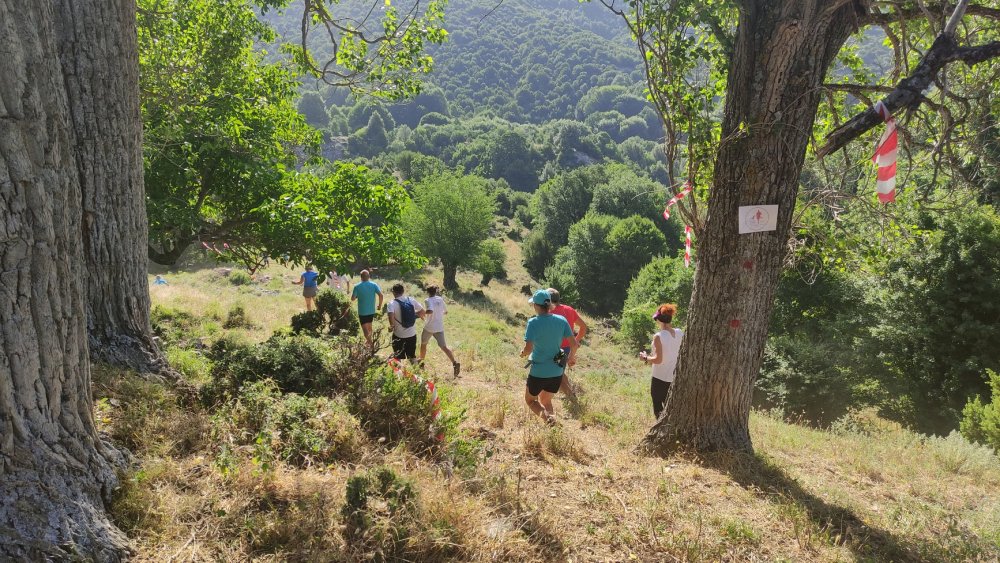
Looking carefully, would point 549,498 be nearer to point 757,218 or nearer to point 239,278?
point 757,218

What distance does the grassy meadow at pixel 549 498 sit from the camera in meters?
2.80

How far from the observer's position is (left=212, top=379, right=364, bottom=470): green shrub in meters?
3.52

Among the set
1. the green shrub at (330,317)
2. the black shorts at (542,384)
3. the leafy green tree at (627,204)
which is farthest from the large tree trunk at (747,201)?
the leafy green tree at (627,204)

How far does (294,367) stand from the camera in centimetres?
458

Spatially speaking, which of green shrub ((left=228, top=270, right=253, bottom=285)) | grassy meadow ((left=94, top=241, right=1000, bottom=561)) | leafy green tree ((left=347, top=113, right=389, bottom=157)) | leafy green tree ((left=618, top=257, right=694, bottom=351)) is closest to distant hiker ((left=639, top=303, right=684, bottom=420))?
grassy meadow ((left=94, top=241, right=1000, bottom=561))

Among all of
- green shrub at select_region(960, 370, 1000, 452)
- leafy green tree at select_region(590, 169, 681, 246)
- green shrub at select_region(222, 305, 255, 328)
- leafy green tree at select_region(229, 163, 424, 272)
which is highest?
leafy green tree at select_region(590, 169, 681, 246)

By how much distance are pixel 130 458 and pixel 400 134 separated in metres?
135

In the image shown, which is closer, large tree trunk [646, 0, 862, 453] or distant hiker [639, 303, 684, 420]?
large tree trunk [646, 0, 862, 453]

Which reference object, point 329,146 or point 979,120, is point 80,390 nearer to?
point 979,120

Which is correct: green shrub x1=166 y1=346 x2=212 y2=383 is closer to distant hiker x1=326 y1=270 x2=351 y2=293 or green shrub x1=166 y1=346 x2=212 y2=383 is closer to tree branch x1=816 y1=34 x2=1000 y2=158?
distant hiker x1=326 y1=270 x2=351 y2=293

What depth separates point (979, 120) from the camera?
520cm

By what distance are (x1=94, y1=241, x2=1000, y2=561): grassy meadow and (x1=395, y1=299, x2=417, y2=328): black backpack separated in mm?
1995

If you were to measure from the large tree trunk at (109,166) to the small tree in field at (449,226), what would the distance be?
3285 cm

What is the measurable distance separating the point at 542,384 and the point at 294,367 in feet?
8.60
